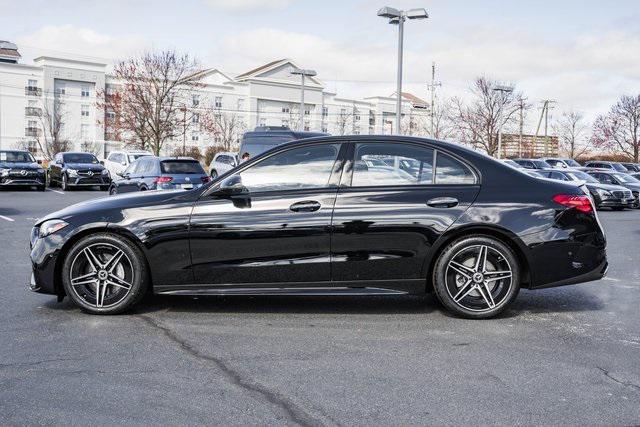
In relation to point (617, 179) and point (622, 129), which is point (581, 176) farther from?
point (622, 129)

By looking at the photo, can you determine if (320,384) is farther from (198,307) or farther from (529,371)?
(198,307)

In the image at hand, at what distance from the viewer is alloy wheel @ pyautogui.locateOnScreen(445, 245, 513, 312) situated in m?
5.77

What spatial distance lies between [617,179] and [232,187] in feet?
76.5

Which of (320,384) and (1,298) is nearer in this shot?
(320,384)

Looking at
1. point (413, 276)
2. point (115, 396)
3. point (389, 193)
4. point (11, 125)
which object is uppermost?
point (11, 125)

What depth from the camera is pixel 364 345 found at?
4.97 m

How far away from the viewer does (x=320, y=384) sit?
4.08m

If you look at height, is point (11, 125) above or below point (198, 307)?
above

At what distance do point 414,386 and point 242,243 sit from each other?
212 centimetres

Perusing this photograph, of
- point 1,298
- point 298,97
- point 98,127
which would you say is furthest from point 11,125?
point 1,298

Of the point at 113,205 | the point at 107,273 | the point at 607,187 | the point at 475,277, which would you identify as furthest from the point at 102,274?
the point at 607,187

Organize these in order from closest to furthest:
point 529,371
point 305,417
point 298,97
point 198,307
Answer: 1. point 305,417
2. point 529,371
3. point 198,307
4. point 298,97

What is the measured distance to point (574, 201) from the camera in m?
5.87

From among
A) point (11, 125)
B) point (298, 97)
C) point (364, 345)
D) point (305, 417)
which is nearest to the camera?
point (305, 417)
